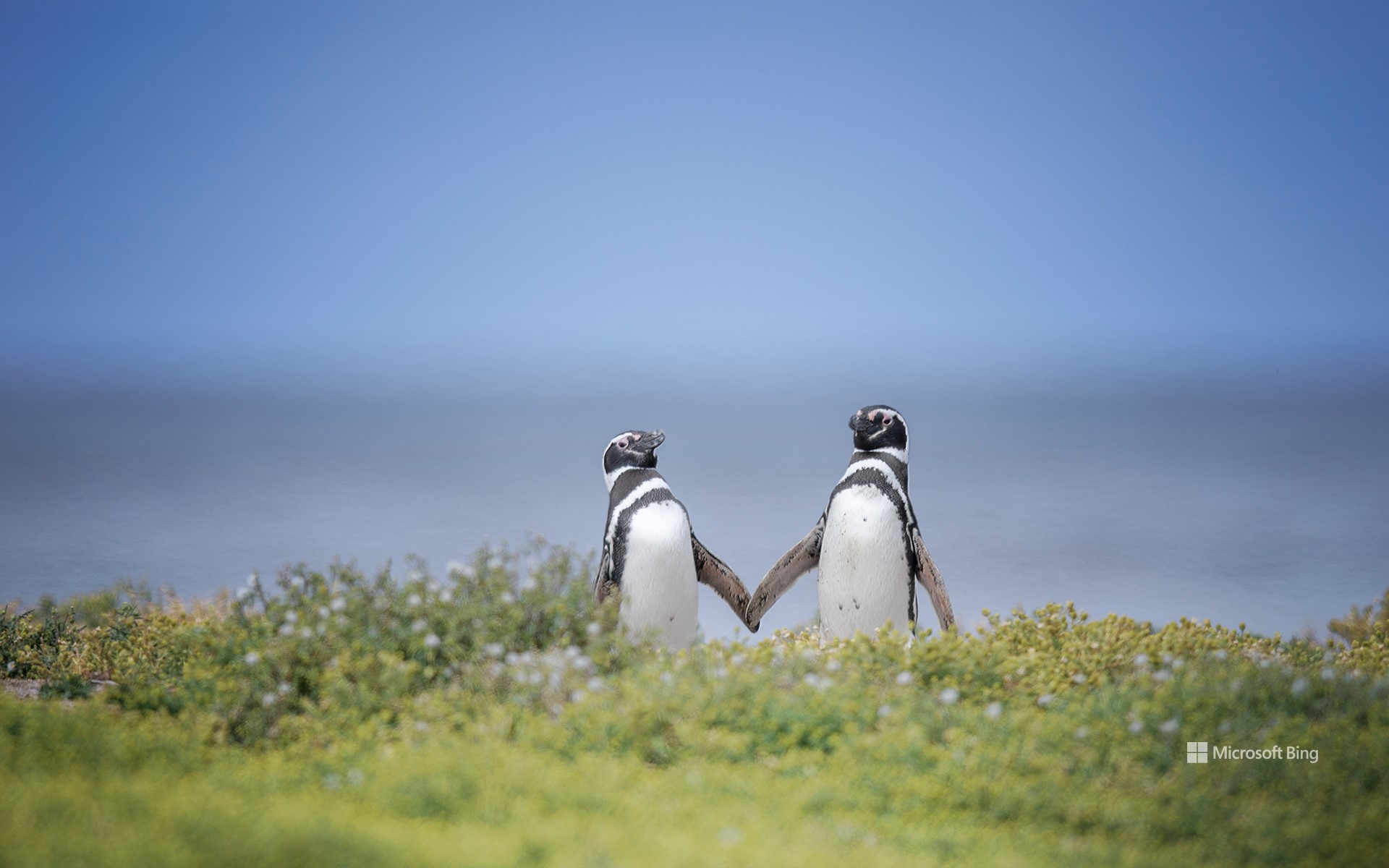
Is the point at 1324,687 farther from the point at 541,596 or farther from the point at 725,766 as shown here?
the point at 541,596

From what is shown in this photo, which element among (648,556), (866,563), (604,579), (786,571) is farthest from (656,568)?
(866,563)

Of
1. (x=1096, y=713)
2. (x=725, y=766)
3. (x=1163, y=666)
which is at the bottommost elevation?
(x=725, y=766)

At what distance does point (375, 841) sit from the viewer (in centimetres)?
298

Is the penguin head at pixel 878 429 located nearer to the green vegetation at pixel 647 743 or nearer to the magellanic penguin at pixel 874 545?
the magellanic penguin at pixel 874 545

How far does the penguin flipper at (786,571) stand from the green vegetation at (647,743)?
3.82 feet

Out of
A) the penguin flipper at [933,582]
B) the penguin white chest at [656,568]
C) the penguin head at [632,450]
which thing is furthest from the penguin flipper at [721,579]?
the penguin flipper at [933,582]

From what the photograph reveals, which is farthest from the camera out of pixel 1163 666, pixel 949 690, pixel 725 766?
pixel 1163 666

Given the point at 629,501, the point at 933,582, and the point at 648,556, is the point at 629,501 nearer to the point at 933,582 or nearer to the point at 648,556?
the point at 648,556

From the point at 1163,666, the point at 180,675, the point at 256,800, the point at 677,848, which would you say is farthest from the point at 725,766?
the point at 180,675

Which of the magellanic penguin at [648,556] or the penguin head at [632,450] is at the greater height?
the penguin head at [632,450]

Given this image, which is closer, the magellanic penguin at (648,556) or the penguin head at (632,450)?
the magellanic penguin at (648,556)

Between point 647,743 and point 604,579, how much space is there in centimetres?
204

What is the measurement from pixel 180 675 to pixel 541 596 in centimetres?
167

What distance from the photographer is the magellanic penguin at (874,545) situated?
592cm
